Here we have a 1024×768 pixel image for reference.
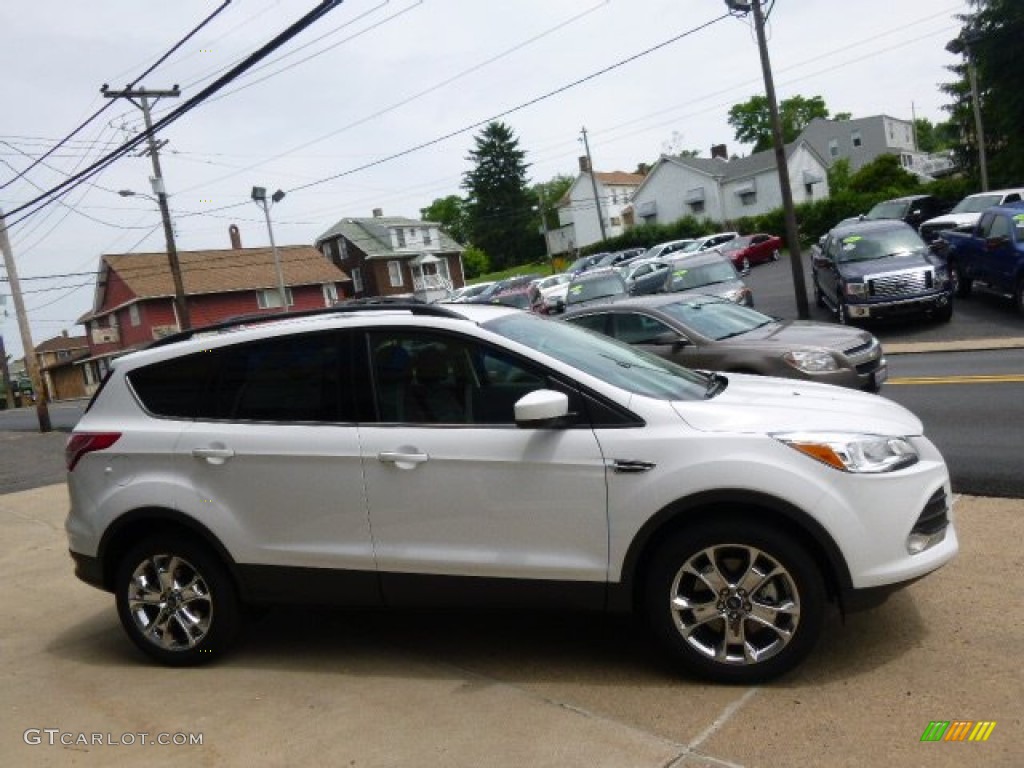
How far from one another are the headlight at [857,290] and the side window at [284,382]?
13.6m

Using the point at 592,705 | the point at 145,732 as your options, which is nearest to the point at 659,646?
the point at 592,705

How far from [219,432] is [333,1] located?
5.32 metres

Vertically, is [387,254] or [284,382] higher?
[387,254]

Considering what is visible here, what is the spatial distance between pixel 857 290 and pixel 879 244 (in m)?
1.43

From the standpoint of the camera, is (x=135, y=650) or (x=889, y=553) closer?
(x=889, y=553)

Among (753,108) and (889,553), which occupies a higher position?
(753,108)

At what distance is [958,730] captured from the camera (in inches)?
127

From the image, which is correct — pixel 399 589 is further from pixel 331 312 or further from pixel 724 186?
pixel 724 186

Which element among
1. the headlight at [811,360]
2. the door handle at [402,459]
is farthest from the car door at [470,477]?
the headlight at [811,360]

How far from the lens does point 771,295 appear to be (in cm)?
2711

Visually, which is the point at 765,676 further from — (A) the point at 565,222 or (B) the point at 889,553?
(A) the point at 565,222

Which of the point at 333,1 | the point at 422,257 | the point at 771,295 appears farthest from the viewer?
the point at 422,257

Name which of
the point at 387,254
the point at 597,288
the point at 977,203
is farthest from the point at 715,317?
the point at 387,254

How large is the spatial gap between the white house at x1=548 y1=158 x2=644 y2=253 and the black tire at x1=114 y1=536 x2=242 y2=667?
79175 millimetres
